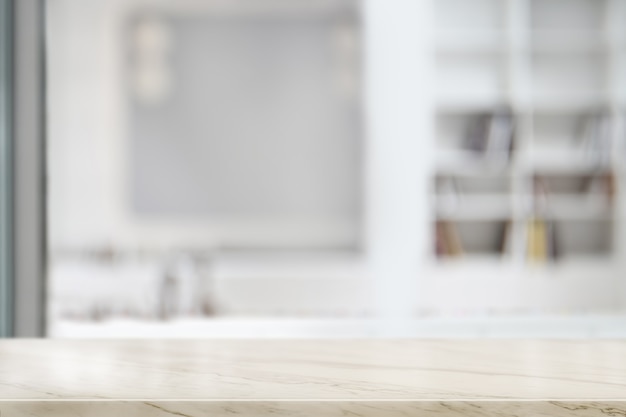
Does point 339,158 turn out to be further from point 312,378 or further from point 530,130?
point 312,378

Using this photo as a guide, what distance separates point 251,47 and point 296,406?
4.04 m

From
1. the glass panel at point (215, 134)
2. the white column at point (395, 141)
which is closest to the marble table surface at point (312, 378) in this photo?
the white column at point (395, 141)

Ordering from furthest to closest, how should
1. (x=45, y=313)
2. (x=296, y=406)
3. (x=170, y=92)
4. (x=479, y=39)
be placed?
(x=170, y=92)
(x=479, y=39)
(x=45, y=313)
(x=296, y=406)

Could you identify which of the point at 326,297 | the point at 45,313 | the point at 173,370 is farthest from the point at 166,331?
the point at 326,297

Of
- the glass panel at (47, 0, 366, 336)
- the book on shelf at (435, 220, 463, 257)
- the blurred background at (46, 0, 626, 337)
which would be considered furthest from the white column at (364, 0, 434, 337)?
the glass panel at (47, 0, 366, 336)

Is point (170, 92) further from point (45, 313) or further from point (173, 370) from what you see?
point (173, 370)

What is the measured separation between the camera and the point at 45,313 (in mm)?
816

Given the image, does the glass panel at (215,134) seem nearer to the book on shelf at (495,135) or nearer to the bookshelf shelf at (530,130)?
the bookshelf shelf at (530,130)

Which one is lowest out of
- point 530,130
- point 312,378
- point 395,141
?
point 312,378

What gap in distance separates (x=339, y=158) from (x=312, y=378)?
3.84m

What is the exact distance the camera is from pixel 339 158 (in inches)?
171

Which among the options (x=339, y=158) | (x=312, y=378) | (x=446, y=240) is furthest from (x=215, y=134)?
(x=312, y=378)

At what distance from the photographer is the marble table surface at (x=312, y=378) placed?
0.47 meters

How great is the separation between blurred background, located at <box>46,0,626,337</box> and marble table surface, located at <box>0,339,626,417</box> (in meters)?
2.28
